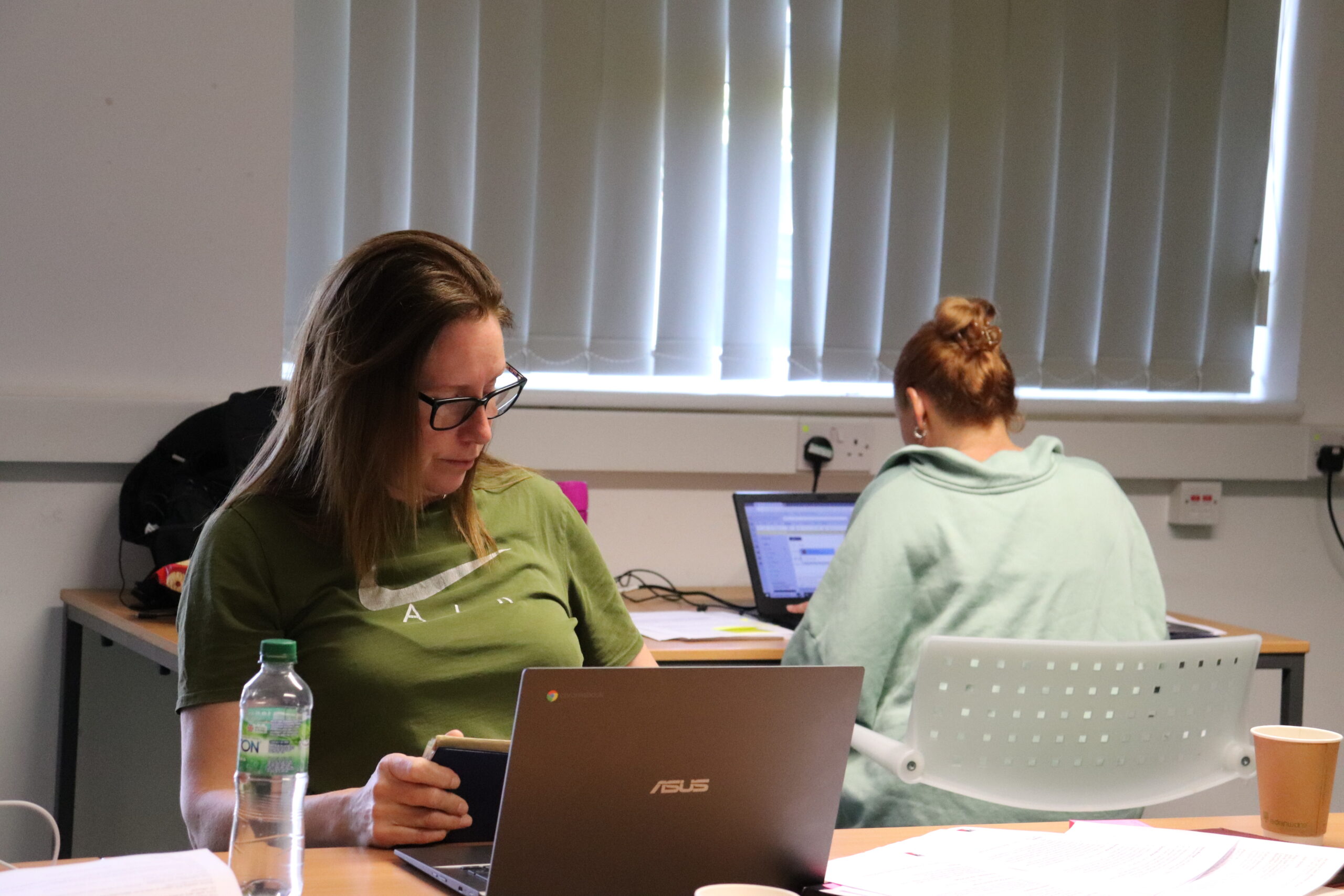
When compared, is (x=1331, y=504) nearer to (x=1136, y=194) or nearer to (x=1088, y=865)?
(x=1136, y=194)

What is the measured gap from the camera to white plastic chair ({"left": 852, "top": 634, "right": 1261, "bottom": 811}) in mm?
1599

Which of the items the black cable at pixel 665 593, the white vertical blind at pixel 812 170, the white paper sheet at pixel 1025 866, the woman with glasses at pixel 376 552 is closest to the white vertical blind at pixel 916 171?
the white vertical blind at pixel 812 170

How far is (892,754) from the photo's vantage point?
1661 mm

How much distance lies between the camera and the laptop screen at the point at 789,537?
273 cm

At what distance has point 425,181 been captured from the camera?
291 centimetres

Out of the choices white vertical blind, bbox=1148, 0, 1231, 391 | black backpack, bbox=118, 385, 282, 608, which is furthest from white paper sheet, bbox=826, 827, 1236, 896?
white vertical blind, bbox=1148, 0, 1231, 391

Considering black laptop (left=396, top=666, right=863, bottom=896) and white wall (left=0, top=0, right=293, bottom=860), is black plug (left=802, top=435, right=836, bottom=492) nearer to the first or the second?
white wall (left=0, top=0, right=293, bottom=860)

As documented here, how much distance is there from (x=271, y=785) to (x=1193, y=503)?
Result: 2.86 meters

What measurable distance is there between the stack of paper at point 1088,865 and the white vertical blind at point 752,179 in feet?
6.39

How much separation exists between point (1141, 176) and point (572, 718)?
114 inches

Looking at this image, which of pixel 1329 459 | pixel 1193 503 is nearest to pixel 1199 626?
pixel 1193 503

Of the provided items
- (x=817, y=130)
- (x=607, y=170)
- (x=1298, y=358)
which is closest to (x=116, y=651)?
(x=607, y=170)

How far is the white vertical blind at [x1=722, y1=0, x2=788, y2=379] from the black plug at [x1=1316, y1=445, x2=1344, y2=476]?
1505 millimetres

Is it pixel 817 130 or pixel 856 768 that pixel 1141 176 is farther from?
pixel 856 768
